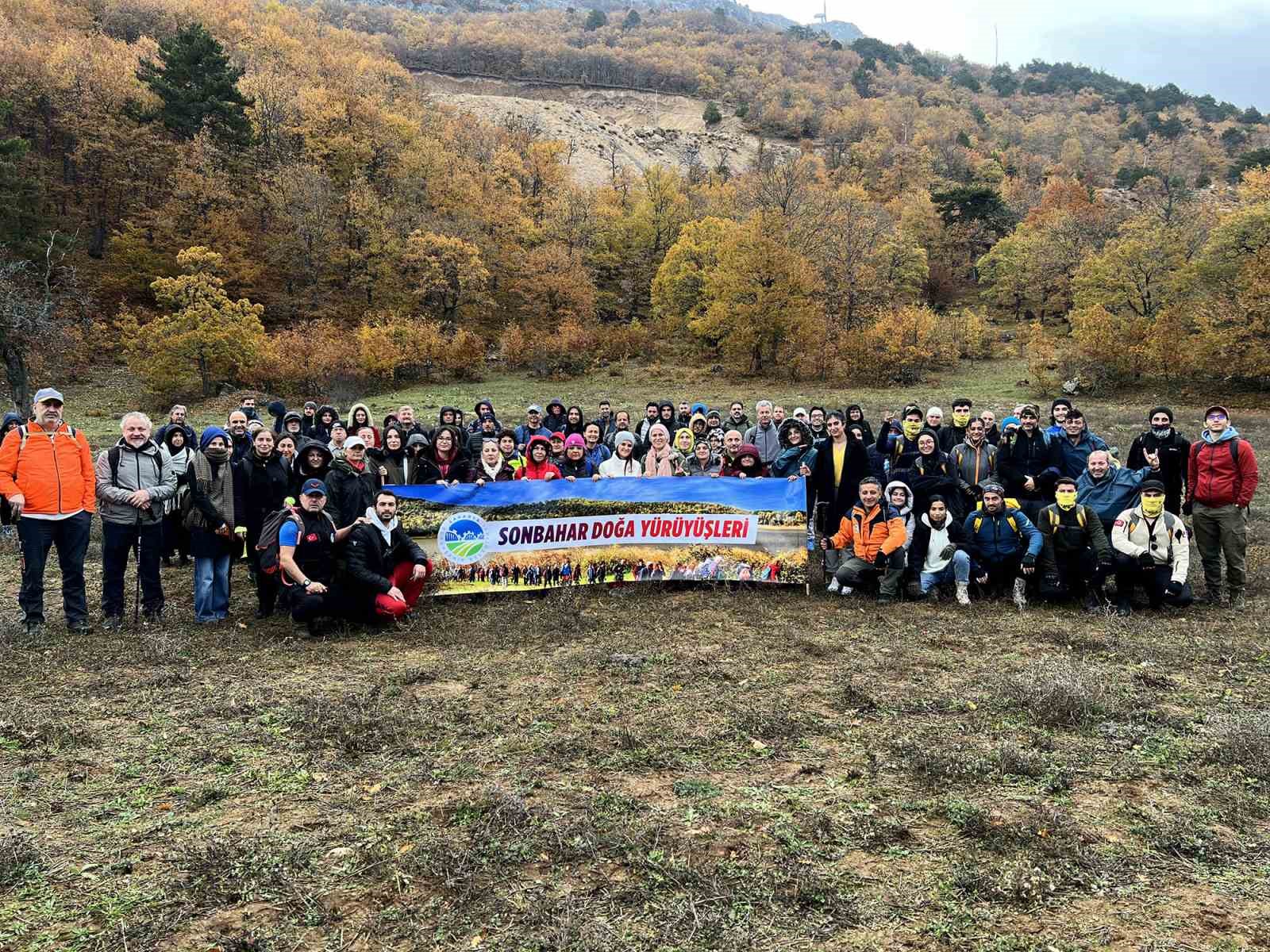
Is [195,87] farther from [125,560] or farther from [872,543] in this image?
[872,543]

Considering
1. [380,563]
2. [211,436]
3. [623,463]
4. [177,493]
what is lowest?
[380,563]

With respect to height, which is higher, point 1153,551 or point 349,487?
point 349,487

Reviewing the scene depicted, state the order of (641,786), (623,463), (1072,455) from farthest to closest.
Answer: (623,463)
(1072,455)
(641,786)

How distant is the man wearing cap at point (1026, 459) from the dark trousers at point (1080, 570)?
1070mm

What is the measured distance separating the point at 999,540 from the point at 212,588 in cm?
810

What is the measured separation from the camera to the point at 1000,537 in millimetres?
7836

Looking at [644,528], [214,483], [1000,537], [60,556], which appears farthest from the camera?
[644,528]

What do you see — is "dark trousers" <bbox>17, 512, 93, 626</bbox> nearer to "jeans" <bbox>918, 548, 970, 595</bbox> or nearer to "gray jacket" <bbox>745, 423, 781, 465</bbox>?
"gray jacket" <bbox>745, 423, 781, 465</bbox>

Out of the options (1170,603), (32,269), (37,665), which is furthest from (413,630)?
(32,269)

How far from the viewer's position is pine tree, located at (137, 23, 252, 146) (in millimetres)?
46062

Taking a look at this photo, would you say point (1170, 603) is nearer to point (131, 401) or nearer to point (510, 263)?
point (131, 401)

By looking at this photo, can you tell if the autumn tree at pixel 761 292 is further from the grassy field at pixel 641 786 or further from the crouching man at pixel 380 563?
the crouching man at pixel 380 563

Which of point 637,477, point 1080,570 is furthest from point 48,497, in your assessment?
point 1080,570

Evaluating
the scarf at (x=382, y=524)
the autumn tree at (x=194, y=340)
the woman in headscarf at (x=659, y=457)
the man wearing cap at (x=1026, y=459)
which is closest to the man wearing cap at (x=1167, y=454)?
the man wearing cap at (x=1026, y=459)
